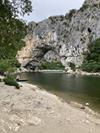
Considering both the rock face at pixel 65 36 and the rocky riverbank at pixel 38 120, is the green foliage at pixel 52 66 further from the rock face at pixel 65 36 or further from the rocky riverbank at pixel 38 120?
the rocky riverbank at pixel 38 120

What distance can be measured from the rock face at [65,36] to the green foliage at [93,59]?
6.13 meters

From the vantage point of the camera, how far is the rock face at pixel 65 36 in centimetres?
16921

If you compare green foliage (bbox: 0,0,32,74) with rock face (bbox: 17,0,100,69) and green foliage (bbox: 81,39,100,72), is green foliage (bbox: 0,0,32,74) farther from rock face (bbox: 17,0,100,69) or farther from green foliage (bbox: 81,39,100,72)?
rock face (bbox: 17,0,100,69)

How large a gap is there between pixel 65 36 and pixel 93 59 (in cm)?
3861

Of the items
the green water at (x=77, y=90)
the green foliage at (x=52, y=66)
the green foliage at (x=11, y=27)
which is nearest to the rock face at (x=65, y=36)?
the green foliage at (x=52, y=66)

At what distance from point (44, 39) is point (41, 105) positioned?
163 m

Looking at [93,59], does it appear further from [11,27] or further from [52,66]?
[11,27]

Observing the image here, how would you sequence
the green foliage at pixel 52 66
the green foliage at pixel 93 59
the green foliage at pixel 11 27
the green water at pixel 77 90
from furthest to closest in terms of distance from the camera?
the green foliage at pixel 52 66 → the green foliage at pixel 93 59 → the green water at pixel 77 90 → the green foliage at pixel 11 27

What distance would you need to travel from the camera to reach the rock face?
169212mm

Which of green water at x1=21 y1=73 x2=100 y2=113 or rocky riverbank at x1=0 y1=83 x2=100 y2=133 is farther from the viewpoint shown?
green water at x1=21 y1=73 x2=100 y2=113

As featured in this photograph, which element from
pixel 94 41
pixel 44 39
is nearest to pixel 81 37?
pixel 94 41

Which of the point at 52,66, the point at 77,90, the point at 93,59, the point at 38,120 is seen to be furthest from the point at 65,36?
the point at 38,120

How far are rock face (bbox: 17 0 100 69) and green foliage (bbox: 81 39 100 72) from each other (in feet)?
20.1

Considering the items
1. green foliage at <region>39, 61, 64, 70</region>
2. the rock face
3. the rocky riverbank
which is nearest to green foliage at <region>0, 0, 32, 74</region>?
the rocky riverbank
